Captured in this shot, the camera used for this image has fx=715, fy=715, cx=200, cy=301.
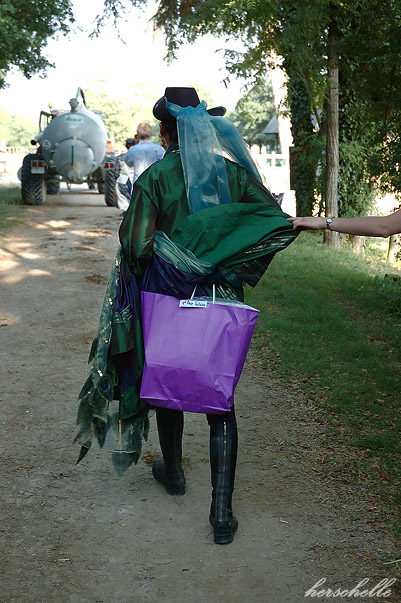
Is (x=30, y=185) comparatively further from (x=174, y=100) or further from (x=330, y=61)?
(x=174, y=100)

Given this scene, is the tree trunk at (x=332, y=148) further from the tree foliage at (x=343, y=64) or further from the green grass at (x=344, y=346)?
the green grass at (x=344, y=346)

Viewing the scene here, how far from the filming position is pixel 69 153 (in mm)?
17203

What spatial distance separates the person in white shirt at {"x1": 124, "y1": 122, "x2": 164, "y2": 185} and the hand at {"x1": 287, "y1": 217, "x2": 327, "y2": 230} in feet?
25.5

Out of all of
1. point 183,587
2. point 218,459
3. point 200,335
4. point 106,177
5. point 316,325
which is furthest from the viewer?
point 106,177

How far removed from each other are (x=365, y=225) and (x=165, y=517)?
1688 millimetres

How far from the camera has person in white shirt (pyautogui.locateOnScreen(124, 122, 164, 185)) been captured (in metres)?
10.8

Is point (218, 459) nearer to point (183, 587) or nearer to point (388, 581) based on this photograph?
point (183, 587)

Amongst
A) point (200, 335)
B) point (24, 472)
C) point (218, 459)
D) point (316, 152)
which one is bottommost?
point (24, 472)

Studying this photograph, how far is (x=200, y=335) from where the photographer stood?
121 inches

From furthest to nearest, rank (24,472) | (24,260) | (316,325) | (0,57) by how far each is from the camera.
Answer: (0,57)
(24,260)
(316,325)
(24,472)

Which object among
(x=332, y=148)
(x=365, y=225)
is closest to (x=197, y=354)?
(x=365, y=225)

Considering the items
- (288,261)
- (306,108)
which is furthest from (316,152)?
(288,261)

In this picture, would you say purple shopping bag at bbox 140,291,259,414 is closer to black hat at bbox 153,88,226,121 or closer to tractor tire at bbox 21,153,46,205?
black hat at bbox 153,88,226,121

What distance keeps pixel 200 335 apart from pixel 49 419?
6.53ft
